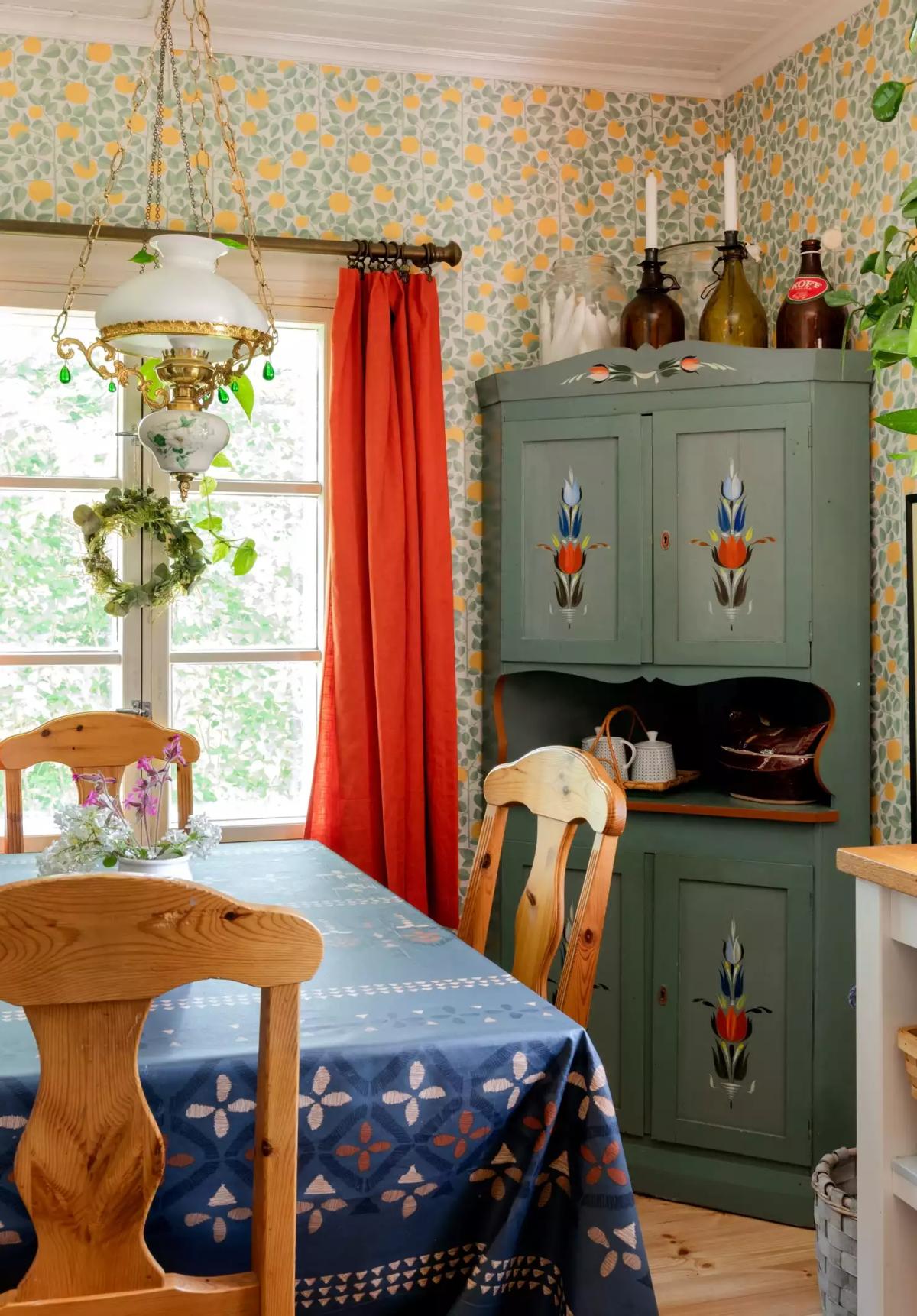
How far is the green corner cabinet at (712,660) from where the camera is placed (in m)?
2.72

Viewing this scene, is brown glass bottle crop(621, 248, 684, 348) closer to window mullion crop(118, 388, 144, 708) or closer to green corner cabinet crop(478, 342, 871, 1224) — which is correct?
green corner cabinet crop(478, 342, 871, 1224)

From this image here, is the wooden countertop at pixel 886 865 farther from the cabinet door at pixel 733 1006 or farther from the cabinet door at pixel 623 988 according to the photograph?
the cabinet door at pixel 623 988

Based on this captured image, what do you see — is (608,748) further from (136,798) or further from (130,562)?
(136,798)

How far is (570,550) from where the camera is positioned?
298cm

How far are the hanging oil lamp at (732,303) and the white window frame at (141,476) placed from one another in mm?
965

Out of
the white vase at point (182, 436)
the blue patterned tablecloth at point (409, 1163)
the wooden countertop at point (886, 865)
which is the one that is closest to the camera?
the blue patterned tablecloth at point (409, 1163)

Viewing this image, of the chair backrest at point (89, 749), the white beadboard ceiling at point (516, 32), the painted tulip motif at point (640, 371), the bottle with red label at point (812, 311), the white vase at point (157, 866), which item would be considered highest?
the white beadboard ceiling at point (516, 32)

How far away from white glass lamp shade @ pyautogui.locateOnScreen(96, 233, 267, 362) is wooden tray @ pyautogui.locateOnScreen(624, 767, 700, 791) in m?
1.58

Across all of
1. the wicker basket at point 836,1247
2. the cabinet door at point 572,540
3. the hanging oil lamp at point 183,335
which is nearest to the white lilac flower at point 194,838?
the hanging oil lamp at point 183,335

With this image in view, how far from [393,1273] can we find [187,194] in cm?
255

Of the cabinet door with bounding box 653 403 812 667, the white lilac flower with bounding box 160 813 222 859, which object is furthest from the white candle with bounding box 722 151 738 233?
the white lilac flower with bounding box 160 813 222 859

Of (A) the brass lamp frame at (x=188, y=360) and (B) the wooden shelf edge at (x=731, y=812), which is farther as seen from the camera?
(B) the wooden shelf edge at (x=731, y=812)

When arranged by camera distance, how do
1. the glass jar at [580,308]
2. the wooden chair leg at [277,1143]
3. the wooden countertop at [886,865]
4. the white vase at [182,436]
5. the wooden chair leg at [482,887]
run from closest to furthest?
the wooden chair leg at [277,1143]
the white vase at [182,436]
the wooden countertop at [886,865]
the wooden chair leg at [482,887]
the glass jar at [580,308]

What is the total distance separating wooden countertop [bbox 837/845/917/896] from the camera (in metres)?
1.88
